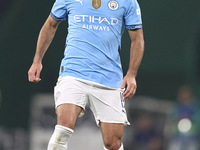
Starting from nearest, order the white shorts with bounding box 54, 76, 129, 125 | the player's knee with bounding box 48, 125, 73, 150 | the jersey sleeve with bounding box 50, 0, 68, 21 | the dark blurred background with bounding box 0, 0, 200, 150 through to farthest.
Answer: the player's knee with bounding box 48, 125, 73, 150 < the white shorts with bounding box 54, 76, 129, 125 < the jersey sleeve with bounding box 50, 0, 68, 21 < the dark blurred background with bounding box 0, 0, 200, 150

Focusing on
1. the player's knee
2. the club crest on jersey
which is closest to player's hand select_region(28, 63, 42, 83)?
the player's knee

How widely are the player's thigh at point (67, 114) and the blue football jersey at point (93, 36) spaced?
14.5 inches

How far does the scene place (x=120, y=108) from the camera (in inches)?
231

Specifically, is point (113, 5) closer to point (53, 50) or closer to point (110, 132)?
point (110, 132)

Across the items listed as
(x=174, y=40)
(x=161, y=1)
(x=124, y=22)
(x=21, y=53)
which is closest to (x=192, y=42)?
(x=174, y=40)

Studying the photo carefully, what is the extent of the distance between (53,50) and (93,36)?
6.62 metres

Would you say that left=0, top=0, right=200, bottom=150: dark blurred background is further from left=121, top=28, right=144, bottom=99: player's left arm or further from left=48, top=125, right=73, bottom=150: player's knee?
left=48, top=125, right=73, bottom=150: player's knee

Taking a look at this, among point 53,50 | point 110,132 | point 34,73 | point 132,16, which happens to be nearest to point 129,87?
point 110,132

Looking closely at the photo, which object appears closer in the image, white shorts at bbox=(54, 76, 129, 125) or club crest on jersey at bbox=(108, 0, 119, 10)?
white shorts at bbox=(54, 76, 129, 125)

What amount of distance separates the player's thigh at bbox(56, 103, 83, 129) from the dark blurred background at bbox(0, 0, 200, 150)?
22.1 ft

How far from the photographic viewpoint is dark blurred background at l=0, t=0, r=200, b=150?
12203 mm

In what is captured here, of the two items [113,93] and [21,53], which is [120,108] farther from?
[21,53]

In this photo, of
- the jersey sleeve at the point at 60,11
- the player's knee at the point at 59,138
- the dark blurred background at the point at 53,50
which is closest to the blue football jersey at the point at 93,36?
the jersey sleeve at the point at 60,11

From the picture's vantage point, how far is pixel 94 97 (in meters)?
5.66
